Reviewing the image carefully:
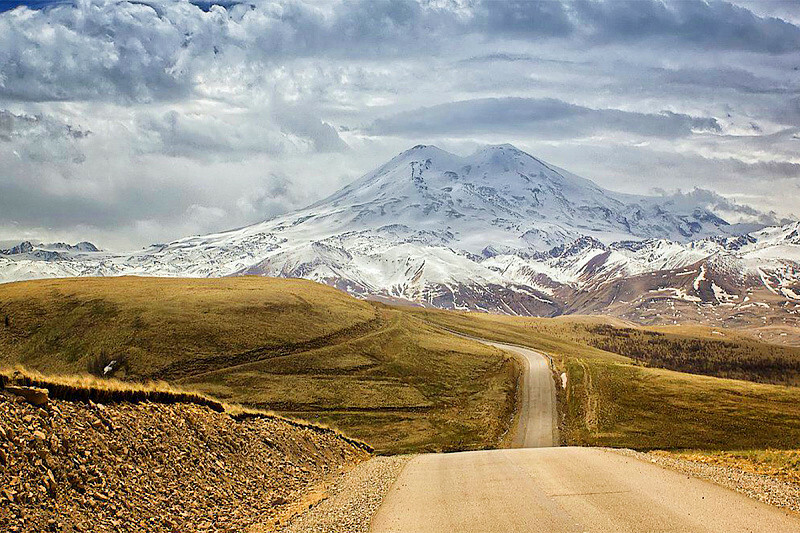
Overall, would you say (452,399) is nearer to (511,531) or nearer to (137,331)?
(137,331)

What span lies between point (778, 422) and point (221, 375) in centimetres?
6816

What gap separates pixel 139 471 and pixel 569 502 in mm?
13456

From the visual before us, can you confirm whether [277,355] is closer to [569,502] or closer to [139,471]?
[139,471]

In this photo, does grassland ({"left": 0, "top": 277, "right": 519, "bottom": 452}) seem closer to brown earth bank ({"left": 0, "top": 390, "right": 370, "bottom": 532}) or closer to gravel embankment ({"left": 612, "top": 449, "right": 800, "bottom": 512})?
brown earth bank ({"left": 0, "top": 390, "right": 370, "bottom": 532})

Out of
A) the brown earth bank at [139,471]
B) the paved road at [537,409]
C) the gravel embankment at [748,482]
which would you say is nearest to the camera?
the brown earth bank at [139,471]

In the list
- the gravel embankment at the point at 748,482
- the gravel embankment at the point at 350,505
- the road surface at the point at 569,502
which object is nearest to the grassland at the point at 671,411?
the gravel embankment at the point at 748,482

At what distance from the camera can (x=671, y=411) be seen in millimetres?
78062

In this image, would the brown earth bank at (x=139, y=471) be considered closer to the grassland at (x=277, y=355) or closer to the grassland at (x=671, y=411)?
the grassland at (x=277, y=355)

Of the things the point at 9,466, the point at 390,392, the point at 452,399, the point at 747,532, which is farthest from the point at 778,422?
the point at 9,466

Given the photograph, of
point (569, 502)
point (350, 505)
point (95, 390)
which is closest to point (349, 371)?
point (350, 505)

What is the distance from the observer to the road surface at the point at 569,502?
682 inches

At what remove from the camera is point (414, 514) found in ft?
66.2

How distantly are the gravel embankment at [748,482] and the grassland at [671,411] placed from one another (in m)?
38.4

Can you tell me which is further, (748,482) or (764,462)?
(764,462)
